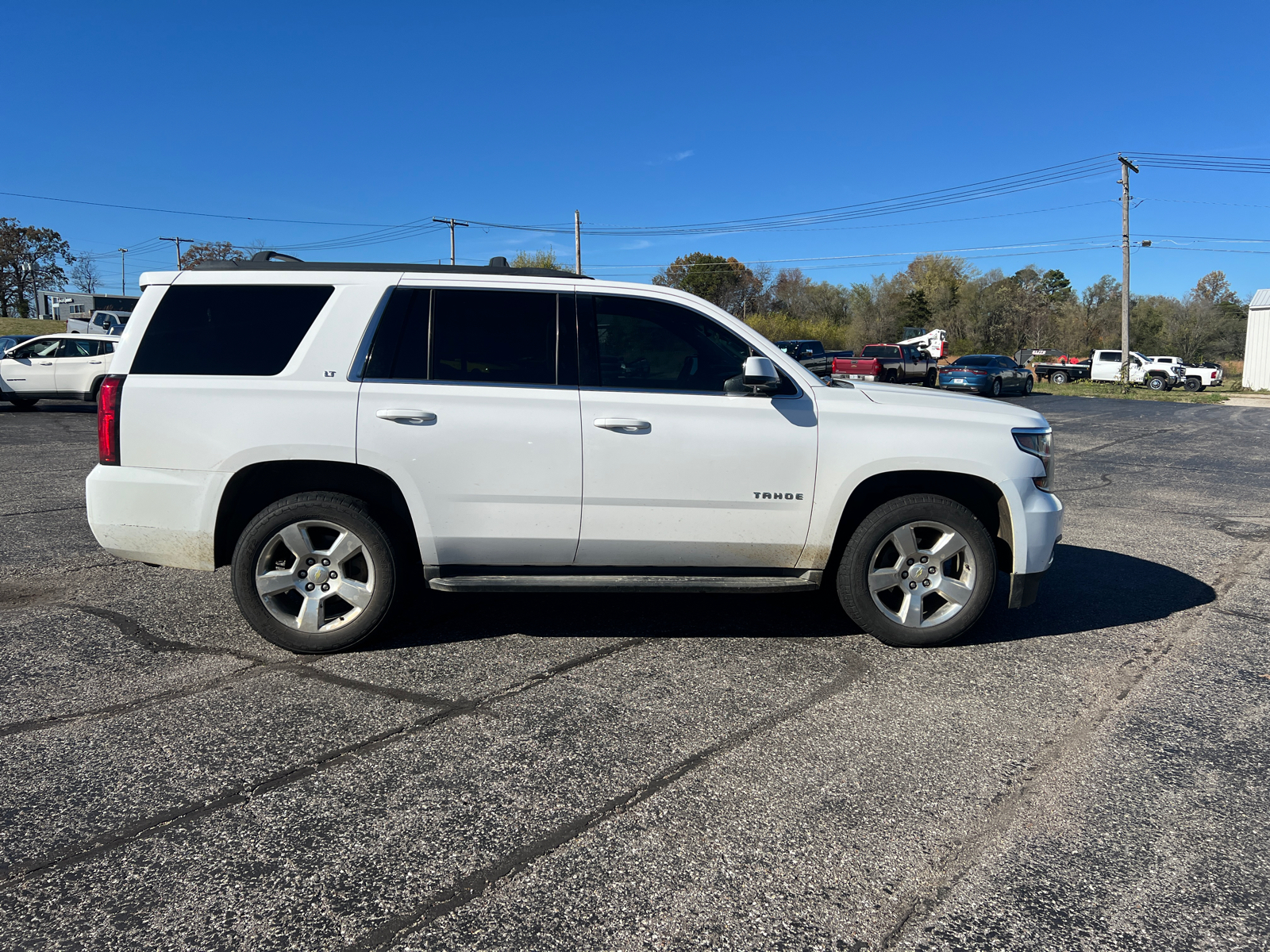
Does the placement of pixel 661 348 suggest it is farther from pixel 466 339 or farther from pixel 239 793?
pixel 239 793

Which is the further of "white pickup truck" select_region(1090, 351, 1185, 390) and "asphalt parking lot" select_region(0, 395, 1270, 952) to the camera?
"white pickup truck" select_region(1090, 351, 1185, 390)

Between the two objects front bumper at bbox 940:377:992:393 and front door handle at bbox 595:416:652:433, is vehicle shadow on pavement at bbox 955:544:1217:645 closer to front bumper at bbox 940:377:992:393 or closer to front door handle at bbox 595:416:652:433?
front door handle at bbox 595:416:652:433

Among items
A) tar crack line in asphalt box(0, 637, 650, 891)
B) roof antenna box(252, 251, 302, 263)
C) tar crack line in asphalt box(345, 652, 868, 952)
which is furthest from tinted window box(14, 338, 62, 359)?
tar crack line in asphalt box(345, 652, 868, 952)

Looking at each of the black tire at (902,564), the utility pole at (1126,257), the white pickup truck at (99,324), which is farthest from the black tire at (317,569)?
the utility pole at (1126,257)

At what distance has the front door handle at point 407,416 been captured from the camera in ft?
14.0

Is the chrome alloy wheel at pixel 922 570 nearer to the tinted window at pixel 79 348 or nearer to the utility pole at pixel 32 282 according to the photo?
the tinted window at pixel 79 348

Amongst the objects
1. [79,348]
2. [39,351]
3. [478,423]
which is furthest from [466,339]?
[39,351]

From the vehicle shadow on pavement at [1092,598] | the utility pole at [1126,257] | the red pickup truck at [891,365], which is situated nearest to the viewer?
the vehicle shadow on pavement at [1092,598]

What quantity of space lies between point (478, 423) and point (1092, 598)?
4213mm

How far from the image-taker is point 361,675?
4184mm

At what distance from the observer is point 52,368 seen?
19969 millimetres

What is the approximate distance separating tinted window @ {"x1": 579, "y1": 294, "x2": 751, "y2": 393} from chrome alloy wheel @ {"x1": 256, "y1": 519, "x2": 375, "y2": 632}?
60.9 inches

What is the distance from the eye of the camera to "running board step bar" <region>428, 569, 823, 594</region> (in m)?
4.39

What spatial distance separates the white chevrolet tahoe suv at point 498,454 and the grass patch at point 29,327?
203ft
